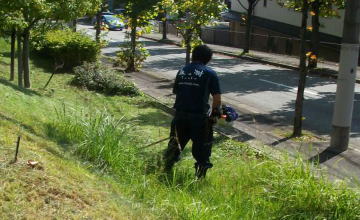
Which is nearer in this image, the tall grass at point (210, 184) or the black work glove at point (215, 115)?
the tall grass at point (210, 184)

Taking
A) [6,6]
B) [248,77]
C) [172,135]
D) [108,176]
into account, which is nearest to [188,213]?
[108,176]

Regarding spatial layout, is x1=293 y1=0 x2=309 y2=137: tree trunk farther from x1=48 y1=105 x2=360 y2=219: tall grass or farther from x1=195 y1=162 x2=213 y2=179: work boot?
x1=195 y1=162 x2=213 y2=179: work boot

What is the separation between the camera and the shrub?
1310 centimetres

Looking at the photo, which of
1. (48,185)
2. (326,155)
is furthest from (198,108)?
(326,155)

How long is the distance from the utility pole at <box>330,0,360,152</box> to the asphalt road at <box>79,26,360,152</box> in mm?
696

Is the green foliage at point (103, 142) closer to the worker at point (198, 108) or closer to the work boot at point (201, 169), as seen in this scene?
the worker at point (198, 108)

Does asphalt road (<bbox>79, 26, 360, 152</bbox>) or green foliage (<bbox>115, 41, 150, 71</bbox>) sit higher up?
green foliage (<bbox>115, 41, 150, 71</bbox>)

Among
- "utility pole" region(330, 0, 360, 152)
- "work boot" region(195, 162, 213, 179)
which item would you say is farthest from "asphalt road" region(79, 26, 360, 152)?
"work boot" region(195, 162, 213, 179)

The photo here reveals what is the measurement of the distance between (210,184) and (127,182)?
99 centimetres

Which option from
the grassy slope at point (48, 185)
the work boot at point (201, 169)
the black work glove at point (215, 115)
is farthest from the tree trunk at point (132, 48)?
the work boot at point (201, 169)

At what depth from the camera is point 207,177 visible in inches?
249

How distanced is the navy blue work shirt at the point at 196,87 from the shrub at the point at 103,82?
6.77 meters

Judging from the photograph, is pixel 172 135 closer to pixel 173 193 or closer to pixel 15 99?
pixel 173 193

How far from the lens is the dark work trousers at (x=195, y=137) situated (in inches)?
251
